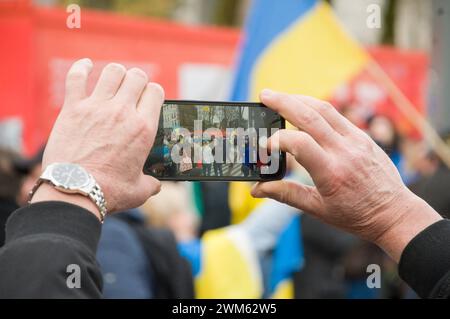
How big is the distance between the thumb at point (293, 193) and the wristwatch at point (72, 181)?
1.30 ft

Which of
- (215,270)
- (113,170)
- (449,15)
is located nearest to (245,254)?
(215,270)

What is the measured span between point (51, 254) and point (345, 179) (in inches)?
22.7

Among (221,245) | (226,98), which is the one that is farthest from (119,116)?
(226,98)

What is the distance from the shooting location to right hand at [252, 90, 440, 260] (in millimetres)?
1443

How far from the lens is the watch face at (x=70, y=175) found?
4.07 feet

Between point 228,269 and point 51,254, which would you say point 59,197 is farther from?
point 228,269

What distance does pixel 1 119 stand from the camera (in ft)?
16.2

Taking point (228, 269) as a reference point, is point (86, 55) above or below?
above

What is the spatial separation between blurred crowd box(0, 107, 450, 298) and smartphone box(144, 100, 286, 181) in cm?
74

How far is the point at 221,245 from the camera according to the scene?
3.46 m

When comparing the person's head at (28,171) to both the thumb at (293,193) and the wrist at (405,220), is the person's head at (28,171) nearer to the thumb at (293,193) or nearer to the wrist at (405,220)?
the thumb at (293,193)

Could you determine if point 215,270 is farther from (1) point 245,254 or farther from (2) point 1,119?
(2) point 1,119

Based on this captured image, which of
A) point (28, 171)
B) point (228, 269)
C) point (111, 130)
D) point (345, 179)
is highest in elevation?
point (111, 130)

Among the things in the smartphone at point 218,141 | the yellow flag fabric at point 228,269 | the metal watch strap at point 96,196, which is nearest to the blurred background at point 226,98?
the yellow flag fabric at point 228,269
